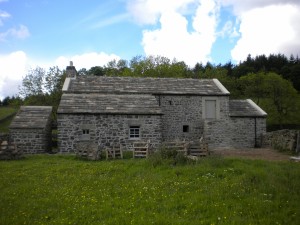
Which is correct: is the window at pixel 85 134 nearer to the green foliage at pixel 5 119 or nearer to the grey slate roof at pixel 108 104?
the grey slate roof at pixel 108 104

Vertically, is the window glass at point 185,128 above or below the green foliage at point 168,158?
above

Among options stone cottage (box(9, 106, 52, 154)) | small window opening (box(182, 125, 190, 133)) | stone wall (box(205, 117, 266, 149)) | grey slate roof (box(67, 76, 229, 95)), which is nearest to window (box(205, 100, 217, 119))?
stone wall (box(205, 117, 266, 149))

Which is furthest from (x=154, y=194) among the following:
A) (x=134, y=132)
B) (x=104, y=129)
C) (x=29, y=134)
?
(x=29, y=134)

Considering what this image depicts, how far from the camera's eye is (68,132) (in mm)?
20156

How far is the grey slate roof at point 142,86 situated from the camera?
2436cm

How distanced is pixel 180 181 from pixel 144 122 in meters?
10.9

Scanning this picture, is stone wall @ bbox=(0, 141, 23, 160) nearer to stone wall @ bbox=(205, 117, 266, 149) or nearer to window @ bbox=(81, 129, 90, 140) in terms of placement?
window @ bbox=(81, 129, 90, 140)

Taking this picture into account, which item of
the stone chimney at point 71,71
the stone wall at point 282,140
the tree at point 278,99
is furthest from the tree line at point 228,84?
the stone wall at point 282,140

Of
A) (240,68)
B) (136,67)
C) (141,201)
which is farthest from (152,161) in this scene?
(240,68)

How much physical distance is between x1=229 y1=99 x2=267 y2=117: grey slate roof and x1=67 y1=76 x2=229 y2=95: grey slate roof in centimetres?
179

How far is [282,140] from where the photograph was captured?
69.8ft

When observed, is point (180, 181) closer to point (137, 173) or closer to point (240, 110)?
point (137, 173)

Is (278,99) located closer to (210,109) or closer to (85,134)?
(210,109)

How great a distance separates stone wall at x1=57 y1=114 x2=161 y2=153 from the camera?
65.8 feet
